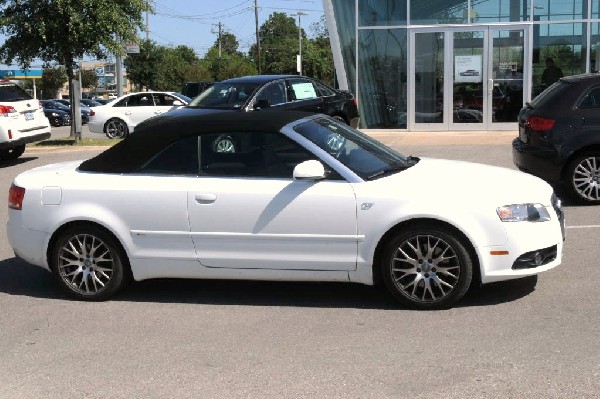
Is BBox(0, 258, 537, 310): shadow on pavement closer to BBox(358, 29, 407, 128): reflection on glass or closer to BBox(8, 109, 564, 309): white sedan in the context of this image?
BBox(8, 109, 564, 309): white sedan

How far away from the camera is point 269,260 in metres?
5.88

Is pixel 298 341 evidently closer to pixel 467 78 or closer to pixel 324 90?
pixel 324 90

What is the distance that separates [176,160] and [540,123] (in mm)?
5417

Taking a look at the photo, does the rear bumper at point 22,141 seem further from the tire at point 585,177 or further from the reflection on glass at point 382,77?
the tire at point 585,177

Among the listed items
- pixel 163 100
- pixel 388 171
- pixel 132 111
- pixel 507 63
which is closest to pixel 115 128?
pixel 132 111

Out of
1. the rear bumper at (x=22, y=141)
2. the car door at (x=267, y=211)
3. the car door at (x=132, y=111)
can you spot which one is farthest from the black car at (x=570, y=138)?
the car door at (x=132, y=111)

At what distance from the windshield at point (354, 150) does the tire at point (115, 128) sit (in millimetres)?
17971

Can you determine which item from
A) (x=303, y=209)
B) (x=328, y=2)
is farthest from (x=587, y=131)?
(x=328, y=2)

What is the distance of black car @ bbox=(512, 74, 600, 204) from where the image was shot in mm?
9539

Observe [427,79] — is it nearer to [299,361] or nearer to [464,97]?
[464,97]

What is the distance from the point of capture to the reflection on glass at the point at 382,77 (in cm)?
2106

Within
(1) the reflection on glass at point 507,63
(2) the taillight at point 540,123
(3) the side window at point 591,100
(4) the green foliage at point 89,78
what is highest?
(4) the green foliage at point 89,78

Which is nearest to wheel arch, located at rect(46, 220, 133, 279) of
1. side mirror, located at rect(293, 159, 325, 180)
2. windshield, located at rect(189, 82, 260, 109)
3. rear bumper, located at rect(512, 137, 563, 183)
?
side mirror, located at rect(293, 159, 325, 180)

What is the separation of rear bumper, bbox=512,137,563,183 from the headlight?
13.5 feet
